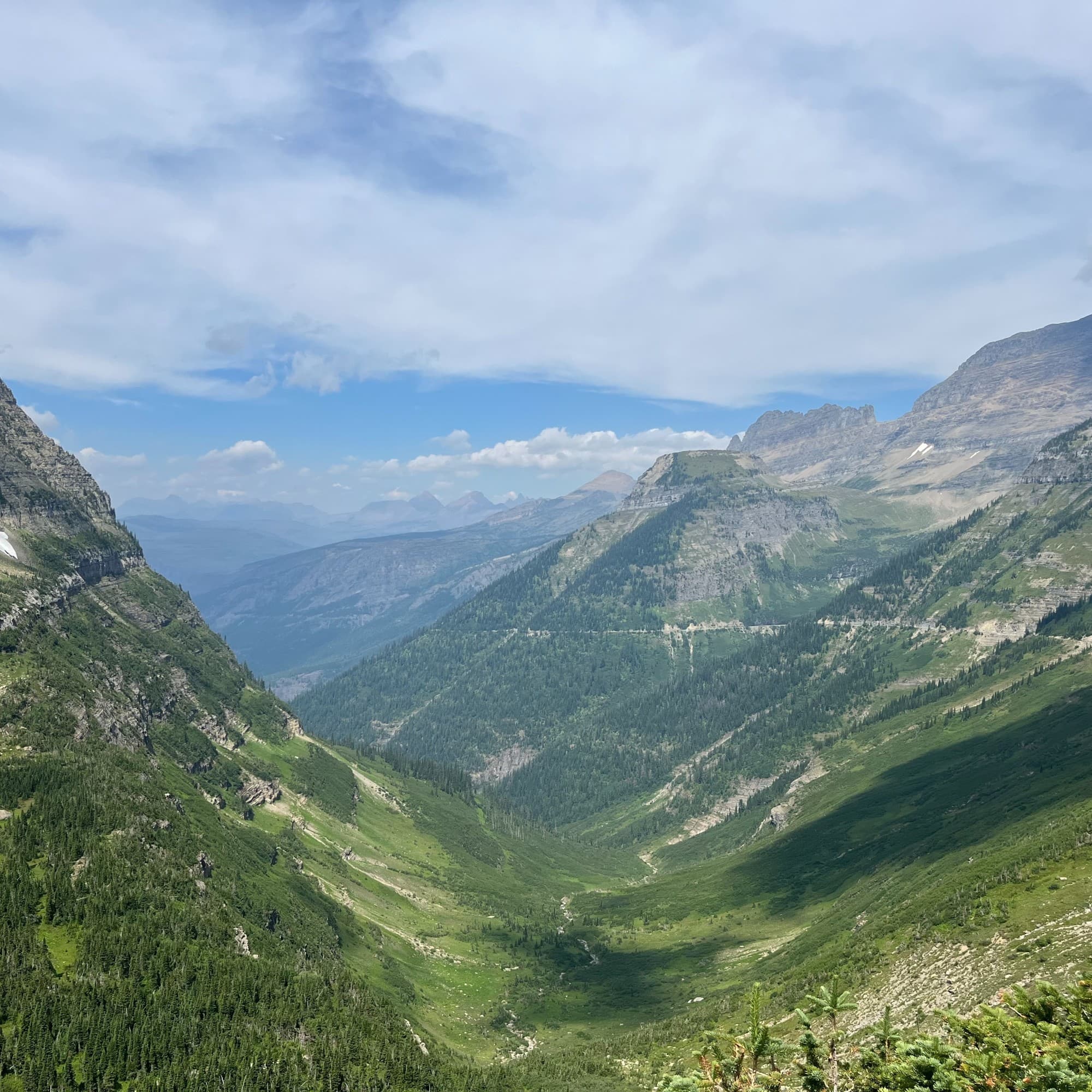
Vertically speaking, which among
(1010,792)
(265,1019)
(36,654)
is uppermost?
(36,654)

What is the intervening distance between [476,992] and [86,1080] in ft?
409

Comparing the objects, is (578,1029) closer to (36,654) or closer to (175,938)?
(175,938)

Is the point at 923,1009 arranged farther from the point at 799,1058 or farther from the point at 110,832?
the point at 110,832

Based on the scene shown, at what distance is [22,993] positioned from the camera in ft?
298

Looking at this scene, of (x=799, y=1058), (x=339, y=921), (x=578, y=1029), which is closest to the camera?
(x=799, y=1058)

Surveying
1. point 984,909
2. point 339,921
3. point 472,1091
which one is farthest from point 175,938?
point 984,909

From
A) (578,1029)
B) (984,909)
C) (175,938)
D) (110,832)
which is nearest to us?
(984,909)

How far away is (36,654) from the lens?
594 ft

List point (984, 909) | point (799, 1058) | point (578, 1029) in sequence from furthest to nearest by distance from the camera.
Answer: point (578, 1029), point (984, 909), point (799, 1058)

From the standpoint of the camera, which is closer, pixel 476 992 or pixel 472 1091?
pixel 472 1091

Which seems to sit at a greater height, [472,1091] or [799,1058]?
[799,1058]

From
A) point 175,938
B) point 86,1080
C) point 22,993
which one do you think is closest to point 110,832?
point 175,938

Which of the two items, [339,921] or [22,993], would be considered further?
[339,921]

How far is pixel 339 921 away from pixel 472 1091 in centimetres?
8567
